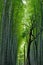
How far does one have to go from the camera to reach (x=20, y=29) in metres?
12.8

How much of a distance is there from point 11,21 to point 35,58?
273 centimetres

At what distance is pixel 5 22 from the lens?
36.9 feet

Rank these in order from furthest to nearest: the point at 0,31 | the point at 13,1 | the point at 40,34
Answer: the point at 40,34 < the point at 13,1 < the point at 0,31

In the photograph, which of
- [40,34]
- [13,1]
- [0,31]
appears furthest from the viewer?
[40,34]

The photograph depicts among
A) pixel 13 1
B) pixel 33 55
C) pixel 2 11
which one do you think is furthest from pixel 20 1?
pixel 33 55

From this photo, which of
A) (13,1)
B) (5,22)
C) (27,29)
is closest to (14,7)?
(13,1)

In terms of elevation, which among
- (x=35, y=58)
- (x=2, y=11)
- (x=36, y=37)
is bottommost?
(x=35, y=58)

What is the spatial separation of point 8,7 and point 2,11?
1.42 ft

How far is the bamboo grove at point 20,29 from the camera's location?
11.2 metres

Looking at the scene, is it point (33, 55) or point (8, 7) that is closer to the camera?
point (8, 7)

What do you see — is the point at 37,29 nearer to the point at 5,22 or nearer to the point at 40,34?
the point at 40,34

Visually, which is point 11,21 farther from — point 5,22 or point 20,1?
point 20,1

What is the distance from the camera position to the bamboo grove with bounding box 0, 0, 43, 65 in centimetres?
1124

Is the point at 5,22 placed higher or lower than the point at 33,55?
higher
